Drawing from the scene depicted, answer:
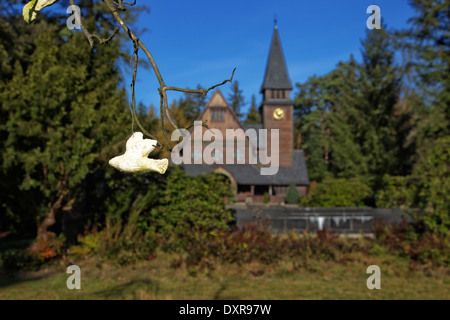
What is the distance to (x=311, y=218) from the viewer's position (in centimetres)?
1184

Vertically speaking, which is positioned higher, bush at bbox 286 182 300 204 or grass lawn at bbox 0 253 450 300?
bush at bbox 286 182 300 204

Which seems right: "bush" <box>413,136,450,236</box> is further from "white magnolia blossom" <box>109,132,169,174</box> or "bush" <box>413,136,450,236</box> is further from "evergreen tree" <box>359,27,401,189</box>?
"evergreen tree" <box>359,27,401,189</box>

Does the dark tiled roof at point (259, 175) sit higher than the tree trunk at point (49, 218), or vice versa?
the dark tiled roof at point (259, 175)

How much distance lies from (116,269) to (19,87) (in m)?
4.72

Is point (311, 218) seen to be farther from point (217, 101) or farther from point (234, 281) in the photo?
point (217, 101)

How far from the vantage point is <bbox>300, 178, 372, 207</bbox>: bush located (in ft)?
61.0

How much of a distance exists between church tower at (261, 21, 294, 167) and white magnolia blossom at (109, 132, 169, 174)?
32.4 m

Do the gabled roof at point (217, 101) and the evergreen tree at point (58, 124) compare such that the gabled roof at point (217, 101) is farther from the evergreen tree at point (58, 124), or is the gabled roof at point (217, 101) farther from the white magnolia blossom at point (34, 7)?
the white magnolia blossom at point (34, 7)

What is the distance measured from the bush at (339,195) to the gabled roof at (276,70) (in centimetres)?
1515

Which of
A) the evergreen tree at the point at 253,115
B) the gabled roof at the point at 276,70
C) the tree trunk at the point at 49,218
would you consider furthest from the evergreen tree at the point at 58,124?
the evergreen tree at the point at 253,115

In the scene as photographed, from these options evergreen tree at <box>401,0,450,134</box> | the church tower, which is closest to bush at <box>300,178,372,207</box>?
evergreen tree at <box>401,0,450,134</box>

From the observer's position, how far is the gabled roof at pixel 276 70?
111 feet

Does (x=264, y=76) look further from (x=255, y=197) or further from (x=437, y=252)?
(x=437, y=252)

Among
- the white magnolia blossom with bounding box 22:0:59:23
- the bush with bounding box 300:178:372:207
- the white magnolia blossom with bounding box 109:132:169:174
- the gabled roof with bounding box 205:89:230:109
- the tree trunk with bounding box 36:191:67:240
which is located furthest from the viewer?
the gabled roof with bounding box 205:89:230:109
